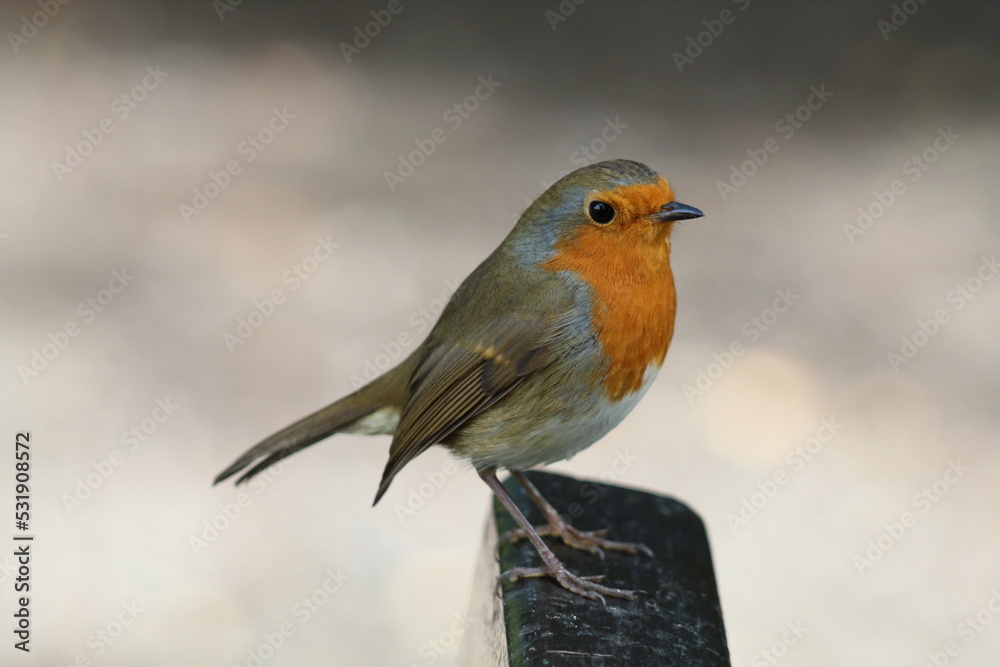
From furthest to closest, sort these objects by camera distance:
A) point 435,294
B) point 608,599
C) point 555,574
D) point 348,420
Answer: point 435,294
point 348,420
point 555,574
point 608,599

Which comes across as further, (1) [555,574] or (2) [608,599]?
(1) [555,574]

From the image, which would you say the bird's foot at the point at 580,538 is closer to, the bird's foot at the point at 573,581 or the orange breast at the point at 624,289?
the bird's foot at the point at 573,581

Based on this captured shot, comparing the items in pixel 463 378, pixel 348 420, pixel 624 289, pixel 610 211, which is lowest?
pixel 348 420

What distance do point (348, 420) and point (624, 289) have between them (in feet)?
3.10

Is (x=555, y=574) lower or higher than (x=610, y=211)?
lower

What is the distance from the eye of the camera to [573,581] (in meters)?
2.54

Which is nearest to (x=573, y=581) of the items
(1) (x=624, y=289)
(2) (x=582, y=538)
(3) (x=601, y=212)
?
(2) (x=582, y=538)

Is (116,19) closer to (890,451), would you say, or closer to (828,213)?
(828,213)

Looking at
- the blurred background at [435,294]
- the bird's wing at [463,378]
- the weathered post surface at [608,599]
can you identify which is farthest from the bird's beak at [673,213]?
the blurred background at [435,294]

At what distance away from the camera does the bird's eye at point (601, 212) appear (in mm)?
2693

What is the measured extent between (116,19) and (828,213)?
211 inches

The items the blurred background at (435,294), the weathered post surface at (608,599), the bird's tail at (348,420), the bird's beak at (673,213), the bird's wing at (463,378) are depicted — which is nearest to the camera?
the weathered post surface at (608,599)

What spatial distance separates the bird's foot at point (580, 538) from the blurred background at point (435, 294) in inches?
74.3

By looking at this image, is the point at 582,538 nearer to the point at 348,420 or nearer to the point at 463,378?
the point at 463,378
